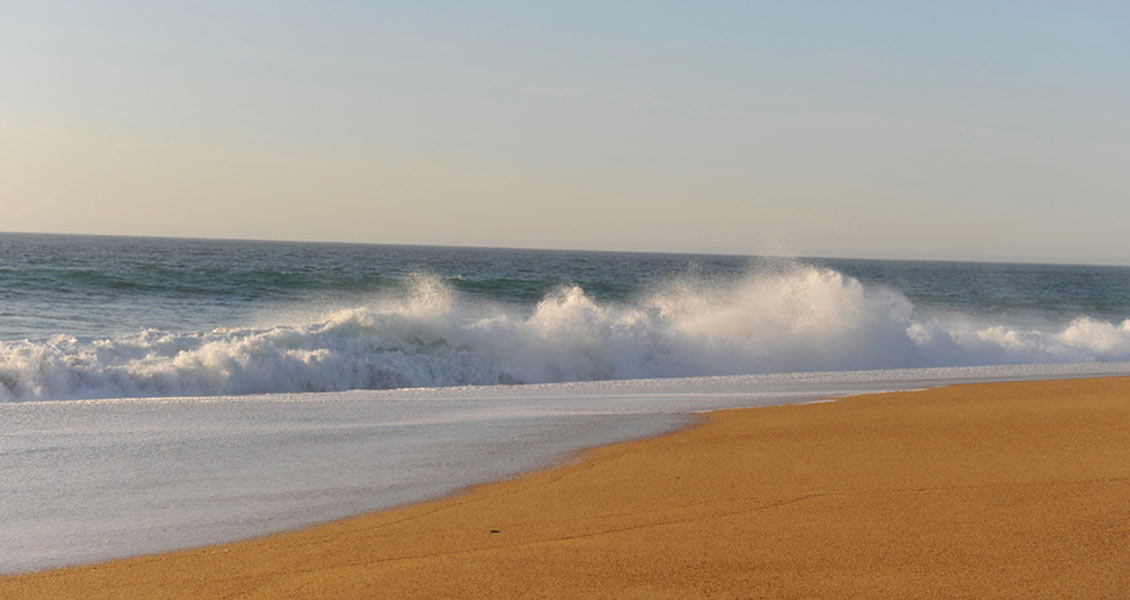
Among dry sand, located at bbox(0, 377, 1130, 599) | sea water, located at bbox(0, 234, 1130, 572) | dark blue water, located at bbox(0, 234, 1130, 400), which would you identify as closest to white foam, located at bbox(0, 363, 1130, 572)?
sea water, located at bbox(0, 234, 1130, 572)

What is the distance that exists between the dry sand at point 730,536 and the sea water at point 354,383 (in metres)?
0.54

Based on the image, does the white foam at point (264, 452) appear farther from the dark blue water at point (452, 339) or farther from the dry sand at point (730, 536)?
the dark blue water at point (452, 339)

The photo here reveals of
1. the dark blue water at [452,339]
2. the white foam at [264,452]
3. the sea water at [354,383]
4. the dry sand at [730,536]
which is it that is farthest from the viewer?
the dark blue water at [452,339]

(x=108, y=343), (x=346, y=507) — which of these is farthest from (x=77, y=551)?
(x=108, y=343)

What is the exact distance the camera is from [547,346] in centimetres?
1689

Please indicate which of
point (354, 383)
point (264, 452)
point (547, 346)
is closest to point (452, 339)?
point (547, 346)

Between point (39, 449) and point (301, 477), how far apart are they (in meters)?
2.13

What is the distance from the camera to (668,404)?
977cm

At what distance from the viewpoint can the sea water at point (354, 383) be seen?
564 cm

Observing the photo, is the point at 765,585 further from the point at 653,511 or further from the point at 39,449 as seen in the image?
the point at 39,449

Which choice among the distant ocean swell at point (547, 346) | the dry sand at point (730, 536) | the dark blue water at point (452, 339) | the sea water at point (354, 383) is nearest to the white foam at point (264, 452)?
the sea water at point (354, 383)

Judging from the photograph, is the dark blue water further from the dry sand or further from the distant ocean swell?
the dry sand

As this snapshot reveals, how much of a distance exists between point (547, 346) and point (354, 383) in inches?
151

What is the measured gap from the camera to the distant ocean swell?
40.1 feet
